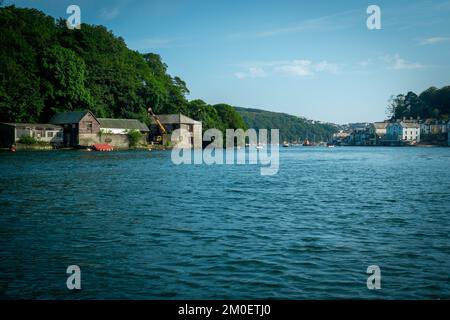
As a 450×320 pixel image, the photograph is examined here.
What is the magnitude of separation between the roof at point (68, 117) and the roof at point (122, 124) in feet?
23.0

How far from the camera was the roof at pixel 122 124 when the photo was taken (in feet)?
334

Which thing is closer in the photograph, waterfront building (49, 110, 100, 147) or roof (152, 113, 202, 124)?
waterfront building (49, 110, 100, 147)

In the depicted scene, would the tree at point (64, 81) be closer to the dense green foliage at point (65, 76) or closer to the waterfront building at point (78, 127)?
the dense green foliage at point (65, 76)

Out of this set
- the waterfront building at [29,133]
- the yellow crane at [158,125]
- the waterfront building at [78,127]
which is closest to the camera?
the waterfront building at [29,133]

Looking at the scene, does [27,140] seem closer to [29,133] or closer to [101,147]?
[29,133]

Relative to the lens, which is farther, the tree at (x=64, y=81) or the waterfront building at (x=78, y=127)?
the waterfront building at (x=78, y=127)

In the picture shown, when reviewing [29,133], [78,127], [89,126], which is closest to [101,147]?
[89,126]

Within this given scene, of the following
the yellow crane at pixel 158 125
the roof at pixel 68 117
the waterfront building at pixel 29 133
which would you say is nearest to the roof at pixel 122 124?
the roof at pixel 68 117

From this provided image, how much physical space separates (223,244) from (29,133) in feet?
272

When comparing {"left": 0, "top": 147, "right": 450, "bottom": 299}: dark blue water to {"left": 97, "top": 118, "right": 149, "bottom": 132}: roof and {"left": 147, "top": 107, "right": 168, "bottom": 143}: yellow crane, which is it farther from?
{"left": 147, "top": 107, "right": 168, "bottom": 143}: yellow crane

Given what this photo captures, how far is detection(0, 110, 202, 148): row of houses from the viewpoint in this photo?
84562mm

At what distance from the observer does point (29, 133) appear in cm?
8688

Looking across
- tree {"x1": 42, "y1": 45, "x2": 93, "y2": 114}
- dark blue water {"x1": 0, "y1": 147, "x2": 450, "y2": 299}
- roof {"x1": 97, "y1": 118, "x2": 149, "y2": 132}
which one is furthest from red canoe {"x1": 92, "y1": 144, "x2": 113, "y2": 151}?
dark blue water {"x1": 0, "y1": 147, "x2": 450, "y2": 299}

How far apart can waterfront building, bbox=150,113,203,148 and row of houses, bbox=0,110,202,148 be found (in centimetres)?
886
